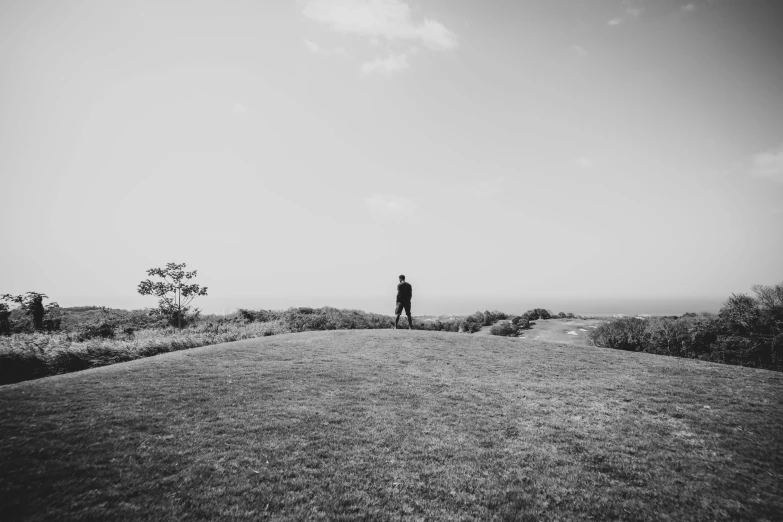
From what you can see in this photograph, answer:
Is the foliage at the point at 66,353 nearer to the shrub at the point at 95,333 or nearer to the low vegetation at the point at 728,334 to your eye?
the shrub at the point at 95,333

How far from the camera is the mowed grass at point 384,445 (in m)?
4.55

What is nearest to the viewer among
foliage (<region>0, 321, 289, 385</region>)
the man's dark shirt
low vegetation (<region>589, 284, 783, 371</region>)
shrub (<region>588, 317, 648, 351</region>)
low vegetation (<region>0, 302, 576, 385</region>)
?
foliage (<region>0, 321, 289, 385</region>)

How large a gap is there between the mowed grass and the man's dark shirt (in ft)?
27.5

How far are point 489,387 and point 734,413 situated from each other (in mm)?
5887

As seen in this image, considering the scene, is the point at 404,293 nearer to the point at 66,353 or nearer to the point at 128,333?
the point at 66,353

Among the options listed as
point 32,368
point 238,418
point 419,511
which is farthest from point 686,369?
point 32,368

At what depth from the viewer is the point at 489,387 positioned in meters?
10.2

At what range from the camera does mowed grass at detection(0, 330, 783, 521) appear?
14.9ft

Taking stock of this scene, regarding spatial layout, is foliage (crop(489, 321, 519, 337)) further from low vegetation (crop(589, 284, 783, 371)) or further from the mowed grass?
the mowed grass

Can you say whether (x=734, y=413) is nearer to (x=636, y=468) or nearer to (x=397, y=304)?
(x=636, y=468)

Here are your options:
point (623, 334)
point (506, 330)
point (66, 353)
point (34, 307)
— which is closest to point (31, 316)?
point (34, 307)

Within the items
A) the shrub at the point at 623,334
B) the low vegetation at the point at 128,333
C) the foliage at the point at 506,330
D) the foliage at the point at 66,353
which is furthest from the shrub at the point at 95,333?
the shrub at the point at 623,334

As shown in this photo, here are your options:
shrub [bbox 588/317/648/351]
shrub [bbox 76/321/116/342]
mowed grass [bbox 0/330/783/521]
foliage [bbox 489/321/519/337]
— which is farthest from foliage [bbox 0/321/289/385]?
shrub [bbox 588/317/648/351]

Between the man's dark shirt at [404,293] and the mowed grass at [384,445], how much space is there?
839 centimetres
